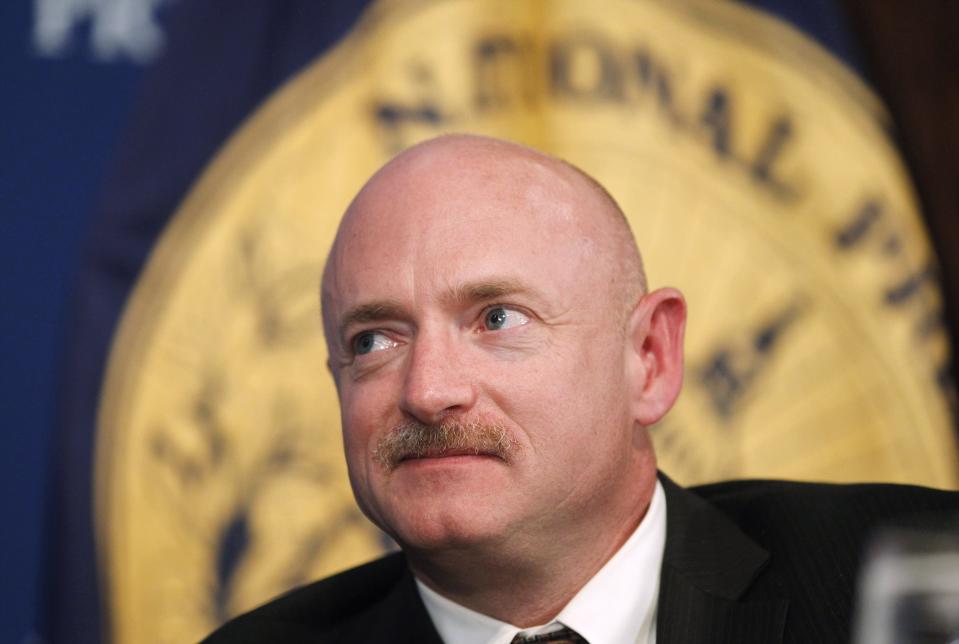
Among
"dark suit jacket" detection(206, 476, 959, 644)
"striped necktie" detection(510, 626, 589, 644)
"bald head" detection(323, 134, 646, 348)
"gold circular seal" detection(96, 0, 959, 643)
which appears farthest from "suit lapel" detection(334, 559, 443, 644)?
"gold circular seal" detection(96, 0, 959, 643)

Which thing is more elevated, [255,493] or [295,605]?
[255,493]

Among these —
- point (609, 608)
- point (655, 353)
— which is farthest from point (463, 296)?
point (609, 608)

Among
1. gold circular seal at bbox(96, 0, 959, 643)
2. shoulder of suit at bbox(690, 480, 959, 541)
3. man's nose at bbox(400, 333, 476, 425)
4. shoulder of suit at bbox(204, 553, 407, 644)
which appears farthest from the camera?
gold circular seal at bbox(96, 0, 959, 643)

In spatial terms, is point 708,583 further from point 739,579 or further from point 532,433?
point 532,433

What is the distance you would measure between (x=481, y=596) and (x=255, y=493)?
1736 millimetres

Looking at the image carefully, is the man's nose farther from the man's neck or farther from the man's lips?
the man's neck

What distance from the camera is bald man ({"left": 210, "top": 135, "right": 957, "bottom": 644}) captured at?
2.08 m

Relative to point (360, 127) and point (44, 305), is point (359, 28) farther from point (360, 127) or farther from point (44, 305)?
point (44, 305)

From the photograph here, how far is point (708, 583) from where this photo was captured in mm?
2230

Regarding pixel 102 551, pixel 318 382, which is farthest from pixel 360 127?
pixel 102 551

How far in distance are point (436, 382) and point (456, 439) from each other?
0.10 meters

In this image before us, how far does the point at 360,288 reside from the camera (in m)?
2.22

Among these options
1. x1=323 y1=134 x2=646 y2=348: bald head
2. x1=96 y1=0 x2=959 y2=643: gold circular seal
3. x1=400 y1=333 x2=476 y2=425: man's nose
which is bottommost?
x1=400 y1=333 x2=476 y2=425: man's nose

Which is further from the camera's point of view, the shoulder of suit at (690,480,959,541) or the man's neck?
the shoulder of suit at (690,480,959,541)
